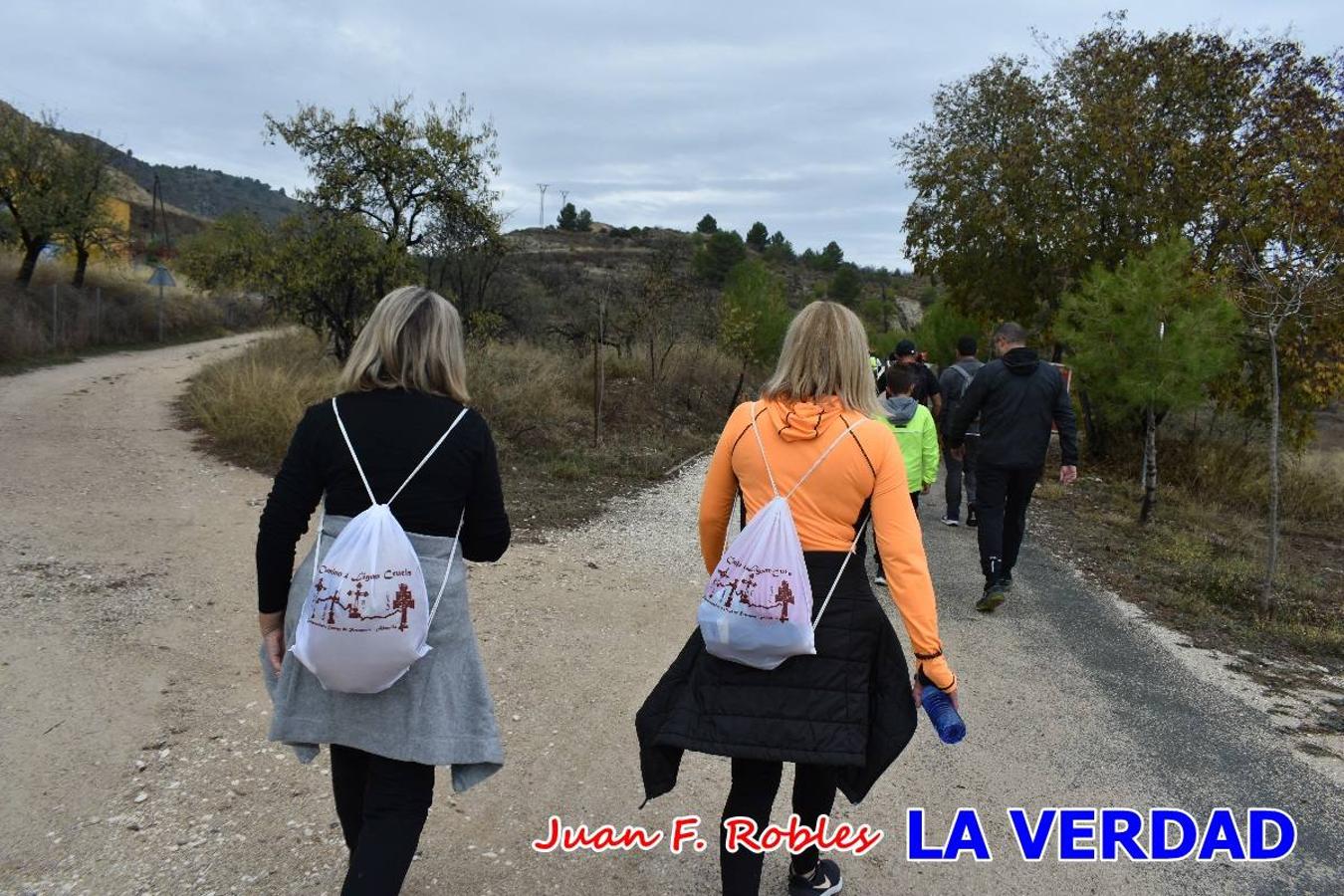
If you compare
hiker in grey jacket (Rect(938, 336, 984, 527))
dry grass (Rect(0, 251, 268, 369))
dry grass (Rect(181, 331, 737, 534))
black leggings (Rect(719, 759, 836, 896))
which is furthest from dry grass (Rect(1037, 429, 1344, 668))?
dry grass (Rect(0, 251, 268, 369))

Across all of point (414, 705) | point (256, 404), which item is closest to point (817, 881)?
point (414, 705)

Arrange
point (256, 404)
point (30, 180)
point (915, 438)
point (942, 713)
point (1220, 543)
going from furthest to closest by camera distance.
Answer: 1. point (30, 180)
2. point (256, 404)
3. point (1220, 543)
4. point (915, 438)
5. point (942, 713)

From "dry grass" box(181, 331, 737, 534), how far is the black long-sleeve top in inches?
230

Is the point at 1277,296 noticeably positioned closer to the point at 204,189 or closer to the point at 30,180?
the point at 30,180

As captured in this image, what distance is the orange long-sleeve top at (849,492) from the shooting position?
2396 mm

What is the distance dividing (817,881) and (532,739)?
1.57m

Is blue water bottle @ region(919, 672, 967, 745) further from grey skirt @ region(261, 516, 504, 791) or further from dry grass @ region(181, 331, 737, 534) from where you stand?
dry grass @ region(181, 331, 737, 534)

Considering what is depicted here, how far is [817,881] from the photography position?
2906mm

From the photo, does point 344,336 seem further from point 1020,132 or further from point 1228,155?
point 1228,155

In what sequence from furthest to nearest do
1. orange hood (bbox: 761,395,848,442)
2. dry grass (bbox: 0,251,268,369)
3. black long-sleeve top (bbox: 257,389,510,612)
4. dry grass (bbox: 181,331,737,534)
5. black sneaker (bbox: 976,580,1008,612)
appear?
dry grass (bbox: 0,251,268,369) → dry grass (bbox: 181,331,737,534) → black sneaker (bbox: 976,580,1008,612) → orange hood (bbox: 761,395,848,442) → black long-sleeve top (bbox: 257,389,510,612)

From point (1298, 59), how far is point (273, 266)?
16.8 m

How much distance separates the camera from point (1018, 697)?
4.75 metres

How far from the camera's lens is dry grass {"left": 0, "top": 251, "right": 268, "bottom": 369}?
19188mm

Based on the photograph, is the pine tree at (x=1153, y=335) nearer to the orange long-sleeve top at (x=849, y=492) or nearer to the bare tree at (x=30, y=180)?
the orange long-sleeve top at (x=849, y=492)
